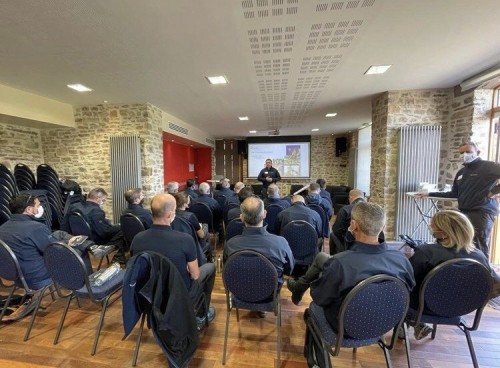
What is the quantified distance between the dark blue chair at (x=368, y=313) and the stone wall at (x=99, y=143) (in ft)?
16.3

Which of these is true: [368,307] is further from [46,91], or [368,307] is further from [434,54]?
[46,91]

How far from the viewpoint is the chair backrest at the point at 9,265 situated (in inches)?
73.0

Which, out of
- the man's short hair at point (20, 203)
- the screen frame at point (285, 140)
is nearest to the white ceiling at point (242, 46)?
the man's short hair at point (20, 203)

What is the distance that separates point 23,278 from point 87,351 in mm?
821

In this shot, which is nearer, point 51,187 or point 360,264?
point 360,264

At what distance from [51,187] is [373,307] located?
5.72 meters

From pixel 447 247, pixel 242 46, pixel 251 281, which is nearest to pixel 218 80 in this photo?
pixel 242 46

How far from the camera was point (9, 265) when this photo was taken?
1922 millimetres

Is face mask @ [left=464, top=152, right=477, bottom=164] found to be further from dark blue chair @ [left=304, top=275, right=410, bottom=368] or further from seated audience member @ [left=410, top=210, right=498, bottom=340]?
dark blue chair @ [left=304, top=275, right=410, bottom=368]

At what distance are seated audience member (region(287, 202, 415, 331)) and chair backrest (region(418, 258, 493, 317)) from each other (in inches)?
7.2

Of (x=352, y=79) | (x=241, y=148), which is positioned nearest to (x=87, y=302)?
(x=352, y=79)

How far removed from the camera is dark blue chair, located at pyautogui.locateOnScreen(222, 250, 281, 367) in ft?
5.19

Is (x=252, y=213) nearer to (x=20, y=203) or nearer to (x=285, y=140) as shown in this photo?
(x=20, y=203)

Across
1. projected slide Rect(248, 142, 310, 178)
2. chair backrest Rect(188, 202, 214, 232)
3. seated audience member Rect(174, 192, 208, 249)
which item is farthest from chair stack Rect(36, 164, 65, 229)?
projected slide Rect(248, 142, 310, 178)
